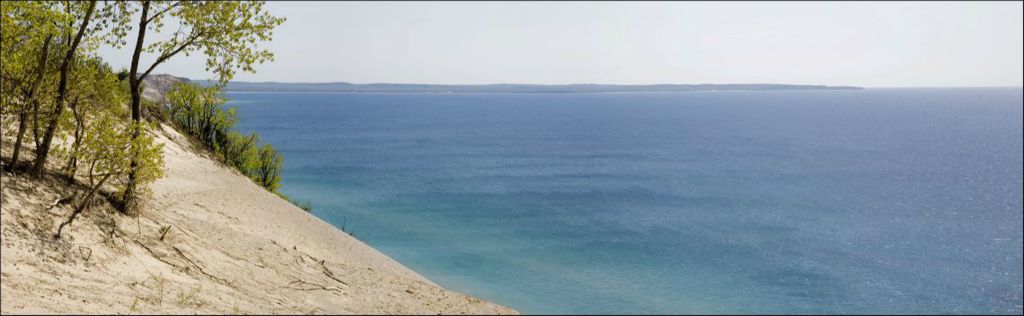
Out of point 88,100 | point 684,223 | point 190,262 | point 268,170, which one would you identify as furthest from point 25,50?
point 684,223

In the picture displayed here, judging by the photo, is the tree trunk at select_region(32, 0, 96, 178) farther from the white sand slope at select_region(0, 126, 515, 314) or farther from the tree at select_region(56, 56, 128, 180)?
the white sand slope at select_region(0, 126, 515, 314)

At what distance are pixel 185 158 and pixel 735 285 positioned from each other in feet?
111

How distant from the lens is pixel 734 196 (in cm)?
7138

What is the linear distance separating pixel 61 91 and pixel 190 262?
19.2 feet

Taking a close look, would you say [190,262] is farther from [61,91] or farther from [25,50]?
[25,50]

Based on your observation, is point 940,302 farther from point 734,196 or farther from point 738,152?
point 738,152

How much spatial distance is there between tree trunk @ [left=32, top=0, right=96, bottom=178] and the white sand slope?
634 mm

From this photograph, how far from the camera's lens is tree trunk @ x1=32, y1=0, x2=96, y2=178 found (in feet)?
53.4

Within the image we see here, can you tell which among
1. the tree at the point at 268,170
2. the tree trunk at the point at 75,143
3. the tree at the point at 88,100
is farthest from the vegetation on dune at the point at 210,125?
the tree at the point at 88,100

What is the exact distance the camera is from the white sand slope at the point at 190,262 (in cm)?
1313

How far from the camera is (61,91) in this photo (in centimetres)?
1653

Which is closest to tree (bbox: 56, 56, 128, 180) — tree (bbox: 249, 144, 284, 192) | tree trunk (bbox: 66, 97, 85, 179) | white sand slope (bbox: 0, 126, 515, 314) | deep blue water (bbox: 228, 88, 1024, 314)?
tree trunk (bbox: 66, 97, 85, 179)

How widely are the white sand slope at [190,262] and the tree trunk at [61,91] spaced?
0.63 metres

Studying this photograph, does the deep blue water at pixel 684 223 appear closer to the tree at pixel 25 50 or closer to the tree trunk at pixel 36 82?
the tree trunk at pixel 36 82
